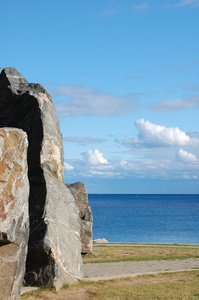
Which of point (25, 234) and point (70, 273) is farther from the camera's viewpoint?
point (70, 273)

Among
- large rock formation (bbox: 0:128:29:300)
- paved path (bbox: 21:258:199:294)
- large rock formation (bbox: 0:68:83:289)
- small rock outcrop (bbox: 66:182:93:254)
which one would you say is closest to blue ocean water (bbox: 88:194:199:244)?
small rock outcrop (bbox: 66:182:93:254)

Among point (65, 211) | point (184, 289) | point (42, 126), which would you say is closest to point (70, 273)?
point (65, 211)

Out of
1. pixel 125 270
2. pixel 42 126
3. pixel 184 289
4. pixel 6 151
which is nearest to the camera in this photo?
pixel 6 151

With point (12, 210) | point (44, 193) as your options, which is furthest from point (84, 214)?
point (12, 210)

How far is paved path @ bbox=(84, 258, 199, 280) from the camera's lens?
48.5 ft

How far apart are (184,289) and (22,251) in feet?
15.9

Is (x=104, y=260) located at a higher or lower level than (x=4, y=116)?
lower

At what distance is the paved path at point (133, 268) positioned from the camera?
1477 cm

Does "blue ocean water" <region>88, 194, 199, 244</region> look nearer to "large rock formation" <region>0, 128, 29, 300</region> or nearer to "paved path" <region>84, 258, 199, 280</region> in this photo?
"paved path" <region>84, 258, 199, 280</region>

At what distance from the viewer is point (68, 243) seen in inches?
536

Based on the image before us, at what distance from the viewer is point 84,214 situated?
21.0 m

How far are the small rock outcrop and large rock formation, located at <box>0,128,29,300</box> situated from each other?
1012 cm

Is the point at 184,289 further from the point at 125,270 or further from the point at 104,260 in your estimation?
the point at 104,260

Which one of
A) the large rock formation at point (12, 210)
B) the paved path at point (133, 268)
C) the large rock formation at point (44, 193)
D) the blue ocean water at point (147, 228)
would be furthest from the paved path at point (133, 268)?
the blue ocean water at point (147, 228)
